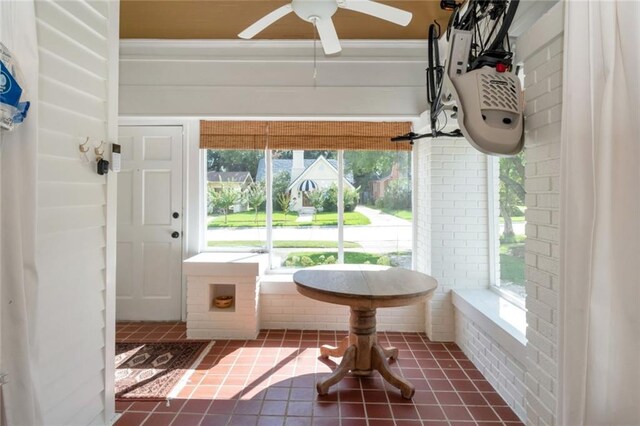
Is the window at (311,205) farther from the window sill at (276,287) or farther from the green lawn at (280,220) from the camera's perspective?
the window sill at (276,287)

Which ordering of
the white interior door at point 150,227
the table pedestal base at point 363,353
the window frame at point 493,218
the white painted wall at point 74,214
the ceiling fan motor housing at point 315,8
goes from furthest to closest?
the white interior door at point 150,227 → the window frame at point 493,218 → the table pedestal base at point 363,353 → the ceiling fan motor housing at point 315,8 → the white painted wall at point 74,214

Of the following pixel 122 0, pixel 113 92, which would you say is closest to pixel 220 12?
pixel 122 0

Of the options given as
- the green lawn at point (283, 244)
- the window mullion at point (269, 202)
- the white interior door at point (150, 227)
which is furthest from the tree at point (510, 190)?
the white interior door at point (150, 227)

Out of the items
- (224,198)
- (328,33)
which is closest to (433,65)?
(328,33)

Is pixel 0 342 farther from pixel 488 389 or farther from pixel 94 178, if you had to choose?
pixel 488 389

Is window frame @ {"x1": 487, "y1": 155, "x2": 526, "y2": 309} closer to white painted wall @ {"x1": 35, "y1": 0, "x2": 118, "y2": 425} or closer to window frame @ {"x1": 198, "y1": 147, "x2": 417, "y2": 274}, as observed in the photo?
window frame @ {"x1": 198, "y1": 147, "x2": 417, "y2": 274}

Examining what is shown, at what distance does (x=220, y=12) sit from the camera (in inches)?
96.7

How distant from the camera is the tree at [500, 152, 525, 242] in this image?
2391mm

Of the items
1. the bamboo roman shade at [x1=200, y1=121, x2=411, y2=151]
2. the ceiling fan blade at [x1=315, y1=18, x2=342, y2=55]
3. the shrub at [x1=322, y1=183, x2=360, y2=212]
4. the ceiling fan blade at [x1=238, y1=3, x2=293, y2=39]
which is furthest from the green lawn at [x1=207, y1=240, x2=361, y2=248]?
the ceiling fan blade at [x1=238, y1=3, x2=293, y2=39]

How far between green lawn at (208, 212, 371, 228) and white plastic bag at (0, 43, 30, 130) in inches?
88.9

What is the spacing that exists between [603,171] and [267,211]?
2695 millimetres

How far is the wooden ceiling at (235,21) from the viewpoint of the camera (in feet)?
7.75

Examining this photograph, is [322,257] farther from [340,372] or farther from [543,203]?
[543,203]

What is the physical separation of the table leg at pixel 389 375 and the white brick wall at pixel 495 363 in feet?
1.86
